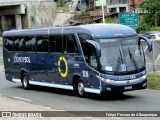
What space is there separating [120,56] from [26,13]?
61.2 m

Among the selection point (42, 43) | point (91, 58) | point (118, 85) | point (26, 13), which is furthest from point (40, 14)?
point (118, 85)

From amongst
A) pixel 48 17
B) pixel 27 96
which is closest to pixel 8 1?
pixel 48 17

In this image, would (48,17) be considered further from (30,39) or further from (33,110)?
(33,110)

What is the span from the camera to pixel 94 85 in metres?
17.5

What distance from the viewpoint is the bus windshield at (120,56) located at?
17.1 m

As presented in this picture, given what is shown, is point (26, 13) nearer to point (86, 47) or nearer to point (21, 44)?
point (21, 44)

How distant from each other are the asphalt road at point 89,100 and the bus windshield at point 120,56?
113 cm

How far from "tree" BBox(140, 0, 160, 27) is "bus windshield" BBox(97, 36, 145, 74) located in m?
43.1

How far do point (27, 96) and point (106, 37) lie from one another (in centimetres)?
490

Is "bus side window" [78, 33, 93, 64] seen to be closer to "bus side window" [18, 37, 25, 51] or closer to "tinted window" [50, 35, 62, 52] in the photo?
"tinted window" [50, 35, 62, 52]

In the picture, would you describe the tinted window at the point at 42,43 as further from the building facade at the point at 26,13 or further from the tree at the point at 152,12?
the building facade at the point at 26,13

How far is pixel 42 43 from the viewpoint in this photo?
21344 mm

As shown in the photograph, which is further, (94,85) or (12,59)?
(12,59)

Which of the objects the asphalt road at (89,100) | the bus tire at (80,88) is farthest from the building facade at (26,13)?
the bus tire at (80,88)
